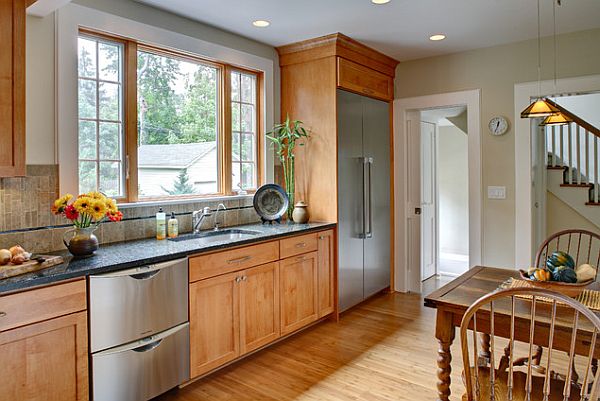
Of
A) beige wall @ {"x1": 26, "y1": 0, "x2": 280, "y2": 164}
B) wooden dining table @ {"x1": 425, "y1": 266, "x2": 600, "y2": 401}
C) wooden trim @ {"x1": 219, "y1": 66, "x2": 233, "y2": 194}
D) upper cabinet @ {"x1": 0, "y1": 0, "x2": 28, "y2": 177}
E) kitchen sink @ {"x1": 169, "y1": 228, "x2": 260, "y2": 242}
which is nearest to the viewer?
wooden dining table @ {"x1": 425, "y1": 266, "x2": 600, "y2": 401}

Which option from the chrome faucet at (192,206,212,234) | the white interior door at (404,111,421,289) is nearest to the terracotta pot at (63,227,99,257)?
the chrome faucet at (192,206,212,234)

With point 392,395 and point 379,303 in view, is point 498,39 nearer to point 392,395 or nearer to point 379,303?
point 379,303

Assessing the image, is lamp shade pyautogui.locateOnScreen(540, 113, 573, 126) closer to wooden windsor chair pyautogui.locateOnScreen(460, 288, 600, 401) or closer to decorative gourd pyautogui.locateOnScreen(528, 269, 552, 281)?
decorative gourd pyautogui.locateOnScreen(528, 269, 552, 281)

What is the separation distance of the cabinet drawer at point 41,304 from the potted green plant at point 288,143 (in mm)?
2218

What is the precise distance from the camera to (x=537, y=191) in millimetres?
4852

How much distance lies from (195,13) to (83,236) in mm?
1838

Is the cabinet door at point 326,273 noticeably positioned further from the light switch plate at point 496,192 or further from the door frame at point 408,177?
the light switch plate at point 496,192

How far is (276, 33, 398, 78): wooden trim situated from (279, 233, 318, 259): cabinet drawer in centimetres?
164

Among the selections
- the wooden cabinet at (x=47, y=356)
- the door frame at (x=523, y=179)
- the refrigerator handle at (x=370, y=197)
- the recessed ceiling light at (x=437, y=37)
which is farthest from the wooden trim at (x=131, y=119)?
the door frame at (x=523, y=179)

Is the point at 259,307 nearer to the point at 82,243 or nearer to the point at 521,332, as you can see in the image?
the point at 82,243

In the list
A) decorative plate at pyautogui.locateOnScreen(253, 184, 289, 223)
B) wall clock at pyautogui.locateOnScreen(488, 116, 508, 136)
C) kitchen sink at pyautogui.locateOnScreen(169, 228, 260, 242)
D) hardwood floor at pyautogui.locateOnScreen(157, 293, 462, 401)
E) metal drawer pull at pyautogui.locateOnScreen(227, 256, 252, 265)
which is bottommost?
hardwood floor at pyautogui.locateOnScreen(157, 293, 462, 401)

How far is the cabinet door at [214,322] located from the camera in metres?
2.58

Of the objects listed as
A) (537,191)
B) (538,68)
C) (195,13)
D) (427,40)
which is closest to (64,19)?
(195,13)

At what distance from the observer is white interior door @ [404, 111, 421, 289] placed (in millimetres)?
4688
